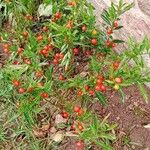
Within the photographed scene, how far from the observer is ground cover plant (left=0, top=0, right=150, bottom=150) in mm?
3471

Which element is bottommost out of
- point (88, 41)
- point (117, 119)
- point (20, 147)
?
point (20, 147)

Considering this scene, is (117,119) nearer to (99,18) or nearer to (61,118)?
(61,118)

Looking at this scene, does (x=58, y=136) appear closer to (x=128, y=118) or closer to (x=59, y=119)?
(x=59, y=119)

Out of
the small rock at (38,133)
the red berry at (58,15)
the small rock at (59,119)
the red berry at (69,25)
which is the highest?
the red berry at (58,15)

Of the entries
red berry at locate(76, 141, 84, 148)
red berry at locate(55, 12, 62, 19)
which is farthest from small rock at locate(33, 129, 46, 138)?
red berry at locate(55, 12, 62, 19)

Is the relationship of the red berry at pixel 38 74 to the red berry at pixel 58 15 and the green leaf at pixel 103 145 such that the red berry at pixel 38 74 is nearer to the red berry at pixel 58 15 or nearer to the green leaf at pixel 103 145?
the red berry at pixel 58 15

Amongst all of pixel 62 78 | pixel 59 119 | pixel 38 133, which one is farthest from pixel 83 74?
pixel 38 133

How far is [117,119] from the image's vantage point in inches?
149

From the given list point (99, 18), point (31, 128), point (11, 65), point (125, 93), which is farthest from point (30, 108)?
point (99, 18)

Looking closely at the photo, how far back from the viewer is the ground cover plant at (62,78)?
137 inches

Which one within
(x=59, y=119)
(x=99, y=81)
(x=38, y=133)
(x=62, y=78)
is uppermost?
(x=99, y=81)

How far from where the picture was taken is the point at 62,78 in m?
3.88

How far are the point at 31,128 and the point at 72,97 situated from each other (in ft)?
1.59

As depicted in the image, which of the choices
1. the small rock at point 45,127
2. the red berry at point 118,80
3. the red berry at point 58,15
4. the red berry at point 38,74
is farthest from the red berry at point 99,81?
the red berry at point 58,15
